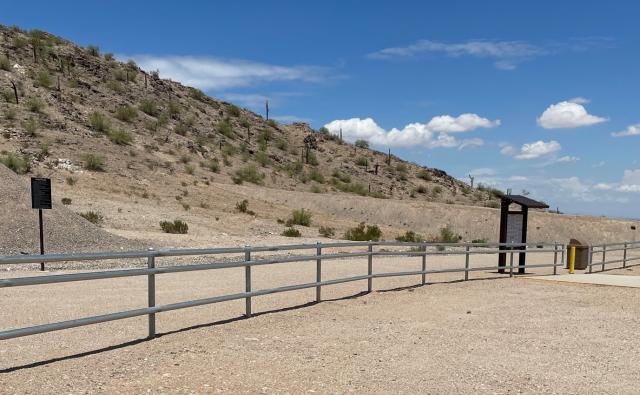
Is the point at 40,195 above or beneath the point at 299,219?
above

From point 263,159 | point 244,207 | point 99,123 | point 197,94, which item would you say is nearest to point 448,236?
point 244,207

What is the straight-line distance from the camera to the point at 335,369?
22.8ft

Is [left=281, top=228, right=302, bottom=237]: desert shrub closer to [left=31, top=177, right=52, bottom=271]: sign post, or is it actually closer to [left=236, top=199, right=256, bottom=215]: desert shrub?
[left=236, top=199, right=256, bottom=215]: desert shrub

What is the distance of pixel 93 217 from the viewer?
1230 inches

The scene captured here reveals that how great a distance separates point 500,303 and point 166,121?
58.9 meters

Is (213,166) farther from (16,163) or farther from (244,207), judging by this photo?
(16,163)

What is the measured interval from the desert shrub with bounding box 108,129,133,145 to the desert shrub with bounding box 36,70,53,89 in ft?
32.2

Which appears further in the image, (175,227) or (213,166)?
(213,166)

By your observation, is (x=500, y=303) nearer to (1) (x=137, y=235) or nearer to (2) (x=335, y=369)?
(2) (x=335, y=369)

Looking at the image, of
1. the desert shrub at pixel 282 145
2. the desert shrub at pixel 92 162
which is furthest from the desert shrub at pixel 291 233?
the desert shrub at pixel 282 145

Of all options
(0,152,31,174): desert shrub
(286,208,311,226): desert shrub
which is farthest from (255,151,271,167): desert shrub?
(0,152,31,174): desert shrub

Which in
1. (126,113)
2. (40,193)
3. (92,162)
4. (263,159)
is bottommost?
(40,193)

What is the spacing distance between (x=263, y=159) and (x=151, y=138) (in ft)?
43.5

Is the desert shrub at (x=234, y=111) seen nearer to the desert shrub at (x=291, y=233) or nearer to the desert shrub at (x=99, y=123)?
the desert shrub at (x=99, y=123)
